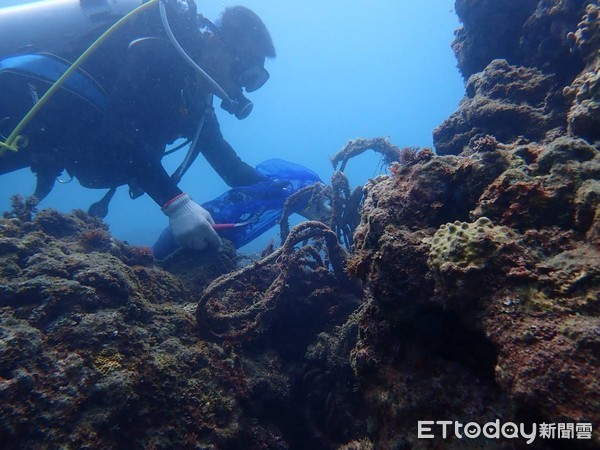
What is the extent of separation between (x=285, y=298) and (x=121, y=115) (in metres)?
3.59

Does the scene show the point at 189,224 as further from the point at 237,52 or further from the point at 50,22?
the point at 50,22

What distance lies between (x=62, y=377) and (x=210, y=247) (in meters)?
2.79

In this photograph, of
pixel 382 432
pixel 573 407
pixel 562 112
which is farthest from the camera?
pixel 562 112

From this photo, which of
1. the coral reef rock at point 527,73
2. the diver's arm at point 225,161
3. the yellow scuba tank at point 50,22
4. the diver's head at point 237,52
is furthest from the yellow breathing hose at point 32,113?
the coral reef rock at point 527,73

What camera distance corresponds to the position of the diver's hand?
180 inches

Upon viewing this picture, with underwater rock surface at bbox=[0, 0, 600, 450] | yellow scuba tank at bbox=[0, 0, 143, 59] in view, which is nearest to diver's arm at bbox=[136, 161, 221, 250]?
underwater rock surface at bbox=[0, 0, 600, 450]

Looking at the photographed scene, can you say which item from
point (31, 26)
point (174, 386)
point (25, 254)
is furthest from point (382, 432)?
point (31, 26)

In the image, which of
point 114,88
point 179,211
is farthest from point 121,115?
point 179,211

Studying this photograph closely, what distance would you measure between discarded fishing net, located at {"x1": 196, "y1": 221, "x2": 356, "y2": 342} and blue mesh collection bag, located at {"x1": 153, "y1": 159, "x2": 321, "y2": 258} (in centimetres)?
140

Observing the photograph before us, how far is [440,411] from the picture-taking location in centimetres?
172

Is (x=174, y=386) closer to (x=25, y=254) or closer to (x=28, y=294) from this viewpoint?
(x=28, y=294)

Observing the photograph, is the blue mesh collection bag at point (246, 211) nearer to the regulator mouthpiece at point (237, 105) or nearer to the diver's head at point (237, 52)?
the regulator mouthpiece at point (237, 105)

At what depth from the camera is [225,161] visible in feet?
22.4

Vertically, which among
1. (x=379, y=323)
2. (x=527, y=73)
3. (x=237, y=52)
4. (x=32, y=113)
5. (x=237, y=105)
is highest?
(x=237, y=52)
